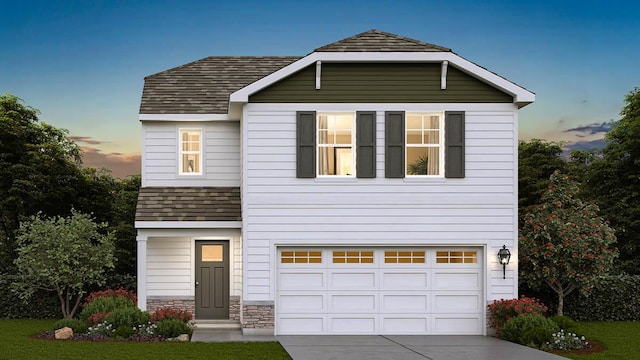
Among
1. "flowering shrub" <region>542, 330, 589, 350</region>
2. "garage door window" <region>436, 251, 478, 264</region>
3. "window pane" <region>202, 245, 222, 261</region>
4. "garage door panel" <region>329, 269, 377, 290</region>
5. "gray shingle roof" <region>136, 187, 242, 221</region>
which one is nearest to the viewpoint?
"flowering shrub" <region>542, 330, 589, 350</region>

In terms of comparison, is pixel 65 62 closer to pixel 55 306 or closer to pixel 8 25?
pixel 8 25

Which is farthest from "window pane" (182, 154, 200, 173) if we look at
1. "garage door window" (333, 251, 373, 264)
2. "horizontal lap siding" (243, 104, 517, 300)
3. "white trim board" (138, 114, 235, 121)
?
"garage door window" (333, 251, 373, 264)

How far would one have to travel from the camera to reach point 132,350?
16.0 m

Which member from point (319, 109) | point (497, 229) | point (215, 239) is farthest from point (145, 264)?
point (497, 229)

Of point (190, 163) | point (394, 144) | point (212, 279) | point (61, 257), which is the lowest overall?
point (212, 279)

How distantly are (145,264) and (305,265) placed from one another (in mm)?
4284

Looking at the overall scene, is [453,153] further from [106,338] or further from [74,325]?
[74,325]

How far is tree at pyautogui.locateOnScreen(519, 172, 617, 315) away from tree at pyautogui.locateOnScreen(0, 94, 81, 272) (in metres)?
17.1

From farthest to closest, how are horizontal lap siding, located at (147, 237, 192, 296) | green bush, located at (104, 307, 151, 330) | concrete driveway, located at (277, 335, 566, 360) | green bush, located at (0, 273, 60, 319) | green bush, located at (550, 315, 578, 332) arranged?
green bush, located at (0, 273, 60, 319), horizontal lap siding, located at (147, 237, 192, 296), green bush, located at (104, 307, 151, 330), green bush, located at (550, 315, 578, 332), concrete driveway, located at (277, 335, 566, 360)

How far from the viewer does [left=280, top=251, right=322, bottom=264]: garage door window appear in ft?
61.8

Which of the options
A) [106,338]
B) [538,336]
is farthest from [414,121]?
[106,338]

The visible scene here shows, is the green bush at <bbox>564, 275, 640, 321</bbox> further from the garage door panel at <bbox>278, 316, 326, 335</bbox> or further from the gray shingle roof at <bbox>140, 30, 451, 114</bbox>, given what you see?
the gray shingle roof at <bbox>140, 30, 451, 114</bbox>

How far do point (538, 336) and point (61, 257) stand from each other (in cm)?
1275

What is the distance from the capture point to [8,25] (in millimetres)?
30219
